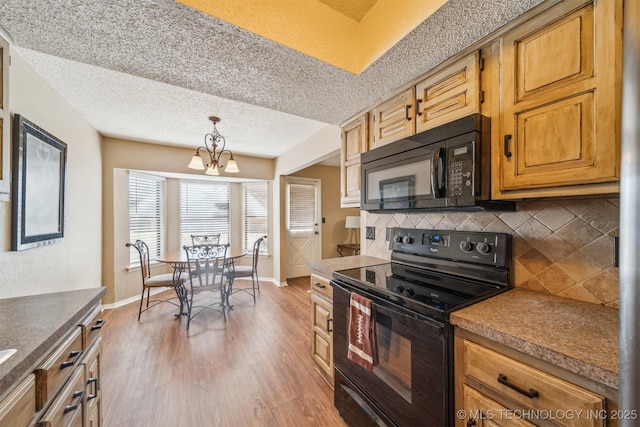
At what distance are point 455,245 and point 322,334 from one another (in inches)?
47.2

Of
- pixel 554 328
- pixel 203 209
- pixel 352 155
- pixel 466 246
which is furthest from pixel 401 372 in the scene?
pixel 203 209

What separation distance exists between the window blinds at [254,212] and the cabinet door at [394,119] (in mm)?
3476

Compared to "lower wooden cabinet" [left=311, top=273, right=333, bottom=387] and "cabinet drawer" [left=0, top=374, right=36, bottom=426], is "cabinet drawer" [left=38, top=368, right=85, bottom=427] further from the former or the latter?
"lower wooden cabinet" [left=311, top=273, right=333, bottom=387]

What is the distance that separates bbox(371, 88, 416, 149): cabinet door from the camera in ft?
5.07

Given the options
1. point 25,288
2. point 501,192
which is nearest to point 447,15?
point 501,192

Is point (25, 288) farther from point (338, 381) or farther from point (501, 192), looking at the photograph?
point (501, 192)

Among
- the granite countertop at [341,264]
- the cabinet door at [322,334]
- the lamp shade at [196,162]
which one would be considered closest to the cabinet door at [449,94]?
the granite countertop at [341,264]

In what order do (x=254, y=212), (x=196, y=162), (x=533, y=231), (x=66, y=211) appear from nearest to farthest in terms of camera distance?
1. (x=533, y=231)
2. (x=66, y=211)
3. (x=196, y=162)
4. (x=254, y=212)

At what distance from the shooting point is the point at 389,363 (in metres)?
1.23

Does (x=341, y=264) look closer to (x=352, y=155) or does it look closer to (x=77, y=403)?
(x=352, y=155)

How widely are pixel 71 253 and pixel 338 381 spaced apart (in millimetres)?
2863

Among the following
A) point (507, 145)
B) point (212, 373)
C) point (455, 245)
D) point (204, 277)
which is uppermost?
point (507, 145)

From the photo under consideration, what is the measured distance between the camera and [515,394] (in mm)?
796

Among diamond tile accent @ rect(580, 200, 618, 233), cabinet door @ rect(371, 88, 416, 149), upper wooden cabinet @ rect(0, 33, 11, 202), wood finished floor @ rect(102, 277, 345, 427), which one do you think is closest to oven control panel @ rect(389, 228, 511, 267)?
diamond tile accent @ rect(580, 200, 618, 233)
